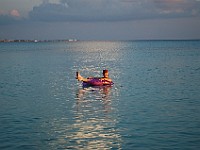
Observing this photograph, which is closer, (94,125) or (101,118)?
(94,125)

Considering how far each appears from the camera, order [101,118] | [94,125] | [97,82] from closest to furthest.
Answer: [94,125]
[101,118]
[97,82]

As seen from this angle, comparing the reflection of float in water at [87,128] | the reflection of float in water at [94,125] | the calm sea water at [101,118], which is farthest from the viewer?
the calm sea water at [101,118]

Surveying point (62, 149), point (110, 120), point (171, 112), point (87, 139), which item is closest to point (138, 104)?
point (171, 112)

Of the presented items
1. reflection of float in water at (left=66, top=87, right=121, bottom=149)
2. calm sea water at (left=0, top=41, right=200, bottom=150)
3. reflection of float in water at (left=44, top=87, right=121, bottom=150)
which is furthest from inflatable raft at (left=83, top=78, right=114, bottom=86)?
reflection of float in water at (left=44, top=87, right=121, bottom=150)

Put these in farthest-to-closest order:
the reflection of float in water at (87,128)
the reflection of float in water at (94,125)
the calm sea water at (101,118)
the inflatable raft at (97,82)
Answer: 1. the inflatable raft at (97,82)
2. the calm sea water at (101,118)
3. the reflection of float in water at (94,125)
4. the reflection of float in water at (87,128)

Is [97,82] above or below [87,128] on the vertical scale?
above

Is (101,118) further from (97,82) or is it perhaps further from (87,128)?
(97,82)

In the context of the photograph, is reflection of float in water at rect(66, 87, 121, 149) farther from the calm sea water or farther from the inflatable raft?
the inflatable raft

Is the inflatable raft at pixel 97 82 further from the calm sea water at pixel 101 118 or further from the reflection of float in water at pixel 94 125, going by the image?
the reflection of float in water at pixel 94 125

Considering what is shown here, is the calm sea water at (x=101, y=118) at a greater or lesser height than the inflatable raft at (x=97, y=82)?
lesser

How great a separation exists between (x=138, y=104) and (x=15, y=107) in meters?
11.0

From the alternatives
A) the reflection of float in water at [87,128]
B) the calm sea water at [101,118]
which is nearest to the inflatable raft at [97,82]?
the calm sea water at [101,118]

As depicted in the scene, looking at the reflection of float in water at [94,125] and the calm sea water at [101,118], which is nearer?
the reflection of float in water at [94,125]

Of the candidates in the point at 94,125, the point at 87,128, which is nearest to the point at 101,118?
the point at 94,125
